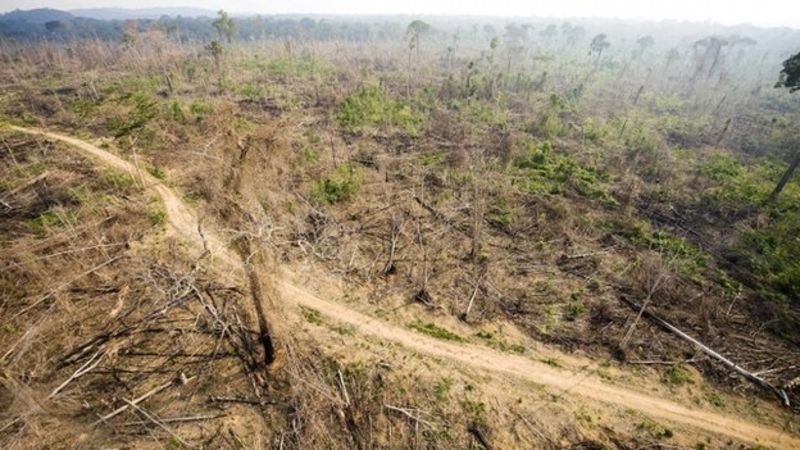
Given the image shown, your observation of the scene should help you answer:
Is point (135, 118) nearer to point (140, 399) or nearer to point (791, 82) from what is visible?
point (140, 399)

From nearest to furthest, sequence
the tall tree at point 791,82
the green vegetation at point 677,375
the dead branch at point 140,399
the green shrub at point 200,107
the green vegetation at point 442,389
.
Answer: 1. the dead branch at point 140,399
2. the green vegetation at point 442,389
3. the green vegetation at point 677,375
4. the tall tree at point 791,82
5. the green shrub at point 200,107

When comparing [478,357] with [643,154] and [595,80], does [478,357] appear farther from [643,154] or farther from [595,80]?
[595,80]

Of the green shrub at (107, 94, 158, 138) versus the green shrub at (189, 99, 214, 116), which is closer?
the green shrub at (107, 94, 158, 138)

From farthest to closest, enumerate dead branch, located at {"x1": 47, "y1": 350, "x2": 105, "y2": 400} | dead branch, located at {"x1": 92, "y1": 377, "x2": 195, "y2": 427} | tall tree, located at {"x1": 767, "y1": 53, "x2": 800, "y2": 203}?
tall tree, located at {"x1": 767, "y1": 53, "x2": 800, "y2": 203}, dead branch, located at {"x1": 47, "y1": 350, "x2": 105, "y2": 400}, dead branch, located at {"x1": 92, "y1": 377, "x2": 195, "y2": 427}

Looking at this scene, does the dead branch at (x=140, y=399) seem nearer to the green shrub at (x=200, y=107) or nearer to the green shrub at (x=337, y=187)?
the green shrub at (x=337, y=187)

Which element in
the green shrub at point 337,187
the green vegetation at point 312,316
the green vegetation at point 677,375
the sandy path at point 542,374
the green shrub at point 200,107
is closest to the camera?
the sandy path at point 542,374

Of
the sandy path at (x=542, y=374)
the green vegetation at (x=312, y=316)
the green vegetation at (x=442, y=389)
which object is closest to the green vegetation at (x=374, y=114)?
the sandy path at (x=542, y=374)

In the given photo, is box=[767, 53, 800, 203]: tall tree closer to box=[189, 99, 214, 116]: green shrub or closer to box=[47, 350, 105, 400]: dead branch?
box=[47, 350, 105, 400]: dead branch

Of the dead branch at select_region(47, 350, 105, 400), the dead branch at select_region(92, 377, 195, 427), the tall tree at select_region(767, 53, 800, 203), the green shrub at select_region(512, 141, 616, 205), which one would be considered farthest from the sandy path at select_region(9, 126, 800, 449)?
the tall tree at select_region(767, 53, 800, 203)
